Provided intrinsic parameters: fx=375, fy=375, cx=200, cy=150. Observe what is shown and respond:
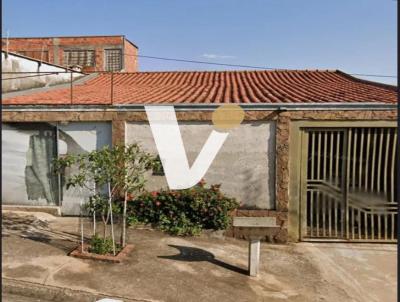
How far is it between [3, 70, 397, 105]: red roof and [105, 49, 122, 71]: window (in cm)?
661

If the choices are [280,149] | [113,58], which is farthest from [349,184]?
[113,58]

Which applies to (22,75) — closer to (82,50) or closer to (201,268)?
(201,268)

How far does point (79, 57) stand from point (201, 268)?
1916cm

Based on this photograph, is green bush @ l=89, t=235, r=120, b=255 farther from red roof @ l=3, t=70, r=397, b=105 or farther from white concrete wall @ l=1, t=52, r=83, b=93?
white concrete wall @ l=1, t=52, r=83, b=93

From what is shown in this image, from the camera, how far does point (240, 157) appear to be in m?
8.39

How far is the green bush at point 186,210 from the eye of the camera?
8031 millimetres

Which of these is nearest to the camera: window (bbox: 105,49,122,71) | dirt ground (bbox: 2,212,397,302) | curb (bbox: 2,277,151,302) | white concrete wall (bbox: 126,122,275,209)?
curb (bbox: 2,277,151,302)

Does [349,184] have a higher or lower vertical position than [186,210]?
higher

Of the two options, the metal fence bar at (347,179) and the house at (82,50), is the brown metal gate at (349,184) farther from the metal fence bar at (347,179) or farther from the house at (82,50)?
the house at (82,50)

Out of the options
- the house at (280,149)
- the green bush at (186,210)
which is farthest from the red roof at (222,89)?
the green bush at (186,210)

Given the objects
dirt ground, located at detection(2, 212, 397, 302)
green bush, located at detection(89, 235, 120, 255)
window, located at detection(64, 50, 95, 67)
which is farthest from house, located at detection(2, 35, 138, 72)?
green bush, located at detection(89, 235, 120, 255)

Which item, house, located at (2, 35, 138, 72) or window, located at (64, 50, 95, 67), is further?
window, located at (64, 50, 95, 67)

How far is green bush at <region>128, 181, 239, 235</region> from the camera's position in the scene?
8031 mm

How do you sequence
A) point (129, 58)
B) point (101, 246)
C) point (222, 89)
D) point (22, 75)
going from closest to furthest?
point (101, 246) → point (222, 89) → point (22, 75) → point (129, 58)
